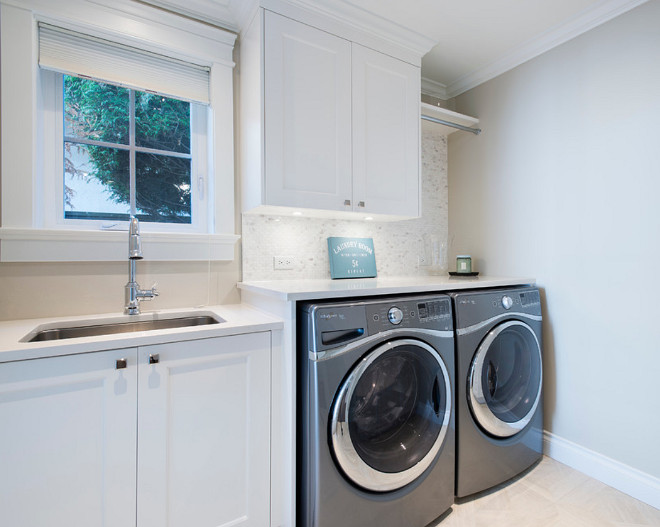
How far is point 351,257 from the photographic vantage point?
7.35ft

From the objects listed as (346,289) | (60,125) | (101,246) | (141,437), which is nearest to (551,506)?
(346,289)

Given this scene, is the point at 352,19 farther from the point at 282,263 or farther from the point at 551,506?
the point at 551,506

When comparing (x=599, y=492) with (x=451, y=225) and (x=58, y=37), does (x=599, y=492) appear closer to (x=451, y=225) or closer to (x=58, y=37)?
(x=451, y=225)

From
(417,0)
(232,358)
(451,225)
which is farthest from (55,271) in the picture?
(451,225)

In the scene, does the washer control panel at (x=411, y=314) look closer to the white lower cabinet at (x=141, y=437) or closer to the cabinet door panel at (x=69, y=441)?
the white lower cabinet at (x=141, y=437)

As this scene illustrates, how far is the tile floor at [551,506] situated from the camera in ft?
5.04

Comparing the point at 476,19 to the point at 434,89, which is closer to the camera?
the point at 476,19

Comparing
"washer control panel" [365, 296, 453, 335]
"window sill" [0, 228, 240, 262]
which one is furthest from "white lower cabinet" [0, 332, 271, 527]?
"window sill" [0, 228, 240, 262]

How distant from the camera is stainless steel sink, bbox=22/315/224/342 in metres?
1.40

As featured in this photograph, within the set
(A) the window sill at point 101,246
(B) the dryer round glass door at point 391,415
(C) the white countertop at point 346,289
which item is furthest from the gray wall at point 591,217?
(A) the window sill at point 101,246

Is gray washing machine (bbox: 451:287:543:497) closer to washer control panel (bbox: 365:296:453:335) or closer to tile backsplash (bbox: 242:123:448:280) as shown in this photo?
washer control panel (bbox: 365:296:453:335)

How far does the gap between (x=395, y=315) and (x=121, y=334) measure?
1.00 meters

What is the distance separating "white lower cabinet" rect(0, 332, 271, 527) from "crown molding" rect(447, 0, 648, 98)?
2285 millimetres

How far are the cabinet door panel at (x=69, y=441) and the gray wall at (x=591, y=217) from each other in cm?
217
